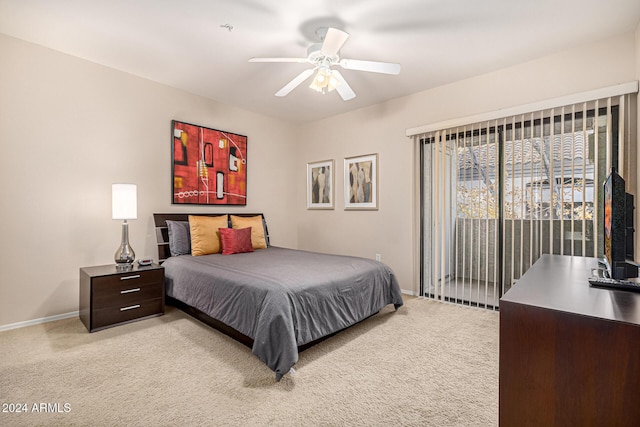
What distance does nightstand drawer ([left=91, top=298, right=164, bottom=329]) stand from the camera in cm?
272

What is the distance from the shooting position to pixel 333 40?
219cm

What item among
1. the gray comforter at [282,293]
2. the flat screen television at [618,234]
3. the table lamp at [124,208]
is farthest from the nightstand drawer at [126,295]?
the flat screen television at [618,234]

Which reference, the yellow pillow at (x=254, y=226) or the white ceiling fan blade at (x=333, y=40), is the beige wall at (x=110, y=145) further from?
the white ceiling fan blade at (x=333, y=40)

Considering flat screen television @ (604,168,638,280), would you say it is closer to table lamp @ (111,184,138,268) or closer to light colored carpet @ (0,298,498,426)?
light colored carpet @ (0,298,498,426)

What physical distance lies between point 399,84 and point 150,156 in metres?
3.14

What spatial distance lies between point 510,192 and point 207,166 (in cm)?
368

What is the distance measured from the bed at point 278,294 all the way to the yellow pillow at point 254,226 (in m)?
0.62

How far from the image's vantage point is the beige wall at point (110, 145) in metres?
2.75

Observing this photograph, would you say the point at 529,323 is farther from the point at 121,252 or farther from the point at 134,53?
the point at 134,53

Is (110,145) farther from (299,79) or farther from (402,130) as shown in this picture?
(402,130)

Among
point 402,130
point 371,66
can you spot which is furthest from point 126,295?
point 402,130

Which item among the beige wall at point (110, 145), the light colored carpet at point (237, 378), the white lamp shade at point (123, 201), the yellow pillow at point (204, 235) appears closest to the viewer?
the light colored carpet at point (237, 378)

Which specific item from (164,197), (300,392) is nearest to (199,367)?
(300,392)

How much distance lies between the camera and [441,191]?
12.0 ft
